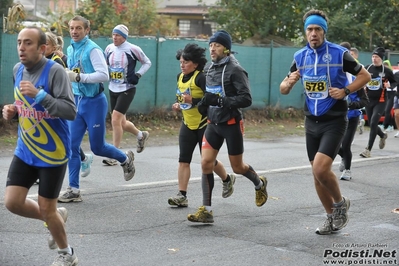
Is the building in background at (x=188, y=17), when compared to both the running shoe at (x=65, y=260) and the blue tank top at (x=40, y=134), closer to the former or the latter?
the blue tank top at (x=40, y=134)

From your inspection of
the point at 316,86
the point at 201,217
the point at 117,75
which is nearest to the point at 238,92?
the point at 316,86

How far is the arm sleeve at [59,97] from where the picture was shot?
5.65 meters

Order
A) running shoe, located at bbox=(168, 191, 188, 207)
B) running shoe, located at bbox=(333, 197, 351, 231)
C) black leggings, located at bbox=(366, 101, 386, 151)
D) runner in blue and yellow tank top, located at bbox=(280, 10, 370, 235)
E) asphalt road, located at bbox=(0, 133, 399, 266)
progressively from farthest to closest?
1. black leggings, located at bbox=(366, 101, 386, 151)
2. running shoe, located at bbox=(168, 191, 188, 207)
3. running shoe, located at bbox=(333, 197, 351, 231)
4. runner in blue and yellow tank top, located at bbox=(280, 10, 370, 235)
5. asphalt road, located at bbox=(0, 133, 399, 266)

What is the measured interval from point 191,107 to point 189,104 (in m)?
0.08

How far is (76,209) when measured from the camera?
8406 mm

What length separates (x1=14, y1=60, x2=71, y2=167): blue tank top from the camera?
19.2ft

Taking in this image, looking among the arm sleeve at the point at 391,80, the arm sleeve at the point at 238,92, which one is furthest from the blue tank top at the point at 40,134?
the arm sleeve at the point at 391,80

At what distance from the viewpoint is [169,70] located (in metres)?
18.8

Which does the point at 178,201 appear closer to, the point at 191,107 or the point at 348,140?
the point at 191,107

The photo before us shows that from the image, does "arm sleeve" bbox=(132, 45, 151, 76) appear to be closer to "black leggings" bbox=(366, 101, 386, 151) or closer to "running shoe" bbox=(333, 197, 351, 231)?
"black leggings" bbox=(366, 101, 386, 151)

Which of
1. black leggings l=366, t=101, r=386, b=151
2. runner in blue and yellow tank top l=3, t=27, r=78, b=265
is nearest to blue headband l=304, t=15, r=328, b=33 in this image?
runner in blue and yellow tank top l=3, t=27, r=78, b=265

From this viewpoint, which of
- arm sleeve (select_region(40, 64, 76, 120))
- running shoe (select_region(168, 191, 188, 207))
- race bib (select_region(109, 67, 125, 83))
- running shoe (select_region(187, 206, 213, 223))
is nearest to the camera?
arm sleeve (select_region(40, 64, 76, 120))

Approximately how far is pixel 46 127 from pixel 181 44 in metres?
13.3

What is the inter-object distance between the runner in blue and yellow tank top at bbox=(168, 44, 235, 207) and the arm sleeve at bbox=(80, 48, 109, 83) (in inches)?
33.9
